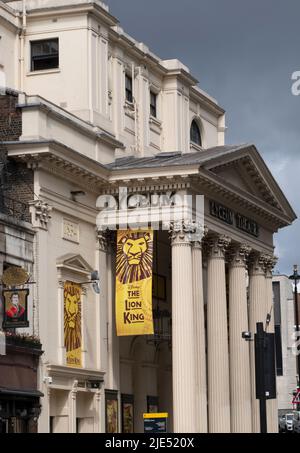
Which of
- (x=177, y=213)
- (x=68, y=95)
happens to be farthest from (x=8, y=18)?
(x=177, y=213)

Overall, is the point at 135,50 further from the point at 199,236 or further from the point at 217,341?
the point at 217,341

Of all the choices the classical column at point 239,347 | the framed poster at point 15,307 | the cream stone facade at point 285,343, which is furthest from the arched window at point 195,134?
the cream stone facade at point 285,343

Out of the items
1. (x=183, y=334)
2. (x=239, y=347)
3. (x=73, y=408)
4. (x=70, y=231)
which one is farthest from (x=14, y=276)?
(x=239, y=347)

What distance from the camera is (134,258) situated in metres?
53.3

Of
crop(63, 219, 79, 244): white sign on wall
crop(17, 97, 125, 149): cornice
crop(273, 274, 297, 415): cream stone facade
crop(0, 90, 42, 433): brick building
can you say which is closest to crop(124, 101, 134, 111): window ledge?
crop(17, 97, 125, 149): cornice

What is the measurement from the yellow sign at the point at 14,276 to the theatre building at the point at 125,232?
196 cm

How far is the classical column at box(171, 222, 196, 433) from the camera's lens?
51.6 metres

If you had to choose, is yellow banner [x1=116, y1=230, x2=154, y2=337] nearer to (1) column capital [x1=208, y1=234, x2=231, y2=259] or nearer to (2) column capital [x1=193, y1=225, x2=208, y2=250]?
(2) column capital [x1=193, y1=225, x2=208, y2=250]

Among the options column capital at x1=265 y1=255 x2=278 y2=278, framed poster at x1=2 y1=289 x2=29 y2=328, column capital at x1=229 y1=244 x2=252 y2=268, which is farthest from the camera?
column capital at x1=265 y1=255 x2=278 y2=278

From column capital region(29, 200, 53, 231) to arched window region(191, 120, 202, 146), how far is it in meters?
20.2

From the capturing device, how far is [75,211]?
170 ft

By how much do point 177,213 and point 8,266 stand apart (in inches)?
358

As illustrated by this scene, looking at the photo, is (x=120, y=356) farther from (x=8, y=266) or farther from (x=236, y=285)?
(x=8, y=266)

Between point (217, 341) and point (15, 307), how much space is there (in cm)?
1308
